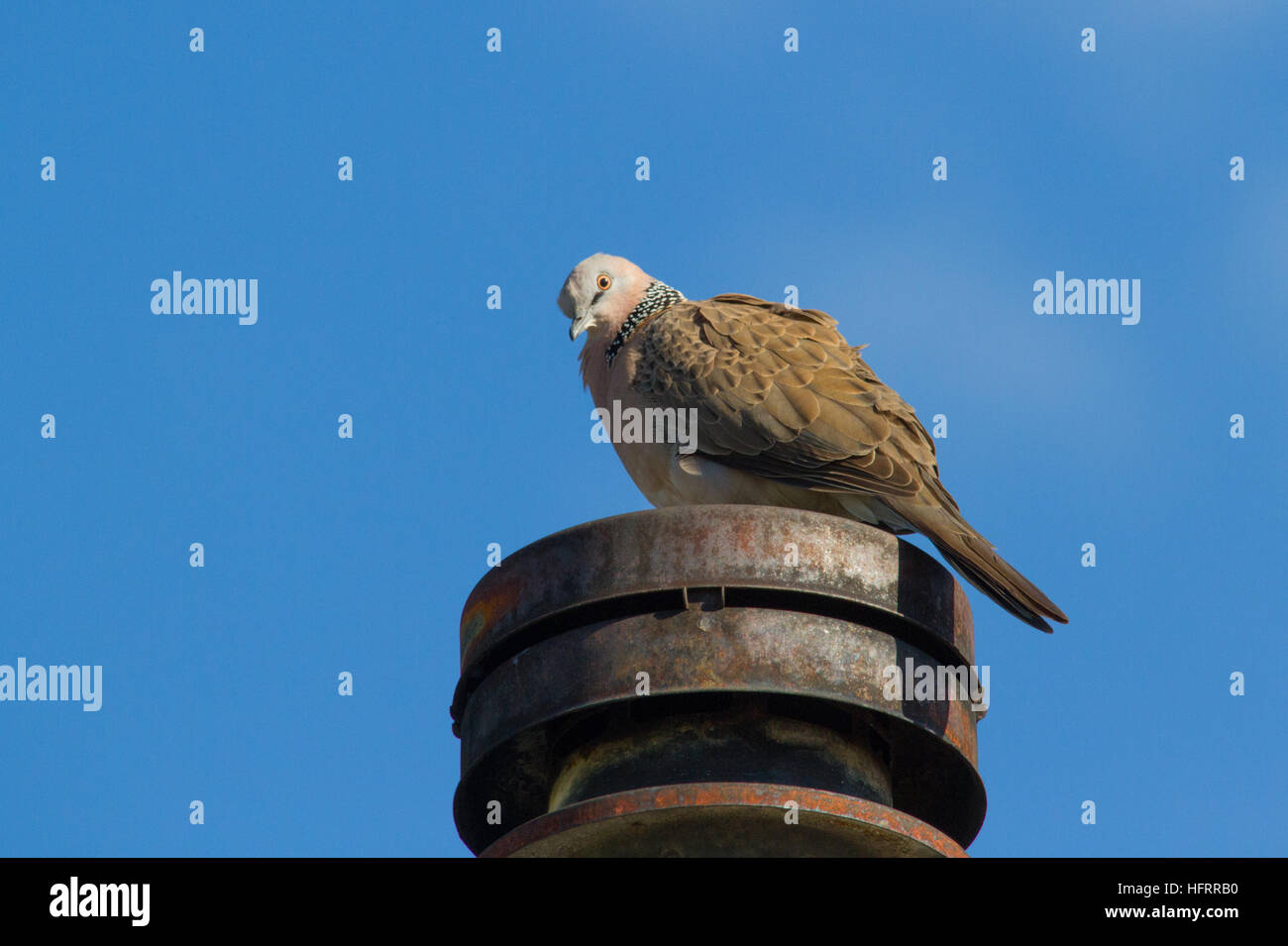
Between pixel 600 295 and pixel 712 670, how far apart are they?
4268 mm

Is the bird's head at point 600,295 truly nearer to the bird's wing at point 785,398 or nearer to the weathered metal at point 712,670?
the bird's wing at point 785,398

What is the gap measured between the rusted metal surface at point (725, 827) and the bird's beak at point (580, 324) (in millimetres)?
4283

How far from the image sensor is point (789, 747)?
20.2 feet

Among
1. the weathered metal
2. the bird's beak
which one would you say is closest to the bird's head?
the bird's beak

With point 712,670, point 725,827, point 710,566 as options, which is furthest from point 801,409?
point 725,827

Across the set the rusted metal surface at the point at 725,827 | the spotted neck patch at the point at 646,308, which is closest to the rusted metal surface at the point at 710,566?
the rusted metal surface at the point at 725,827

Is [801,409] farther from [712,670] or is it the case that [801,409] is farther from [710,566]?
[712,670]

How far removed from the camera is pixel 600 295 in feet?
32.3

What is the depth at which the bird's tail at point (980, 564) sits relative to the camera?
7.32m

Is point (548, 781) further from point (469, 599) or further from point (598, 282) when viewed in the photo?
point (598, 282)

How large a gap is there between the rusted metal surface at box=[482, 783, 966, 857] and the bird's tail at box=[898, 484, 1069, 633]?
162cm

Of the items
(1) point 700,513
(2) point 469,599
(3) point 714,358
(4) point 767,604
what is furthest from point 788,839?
(3) point 714,358

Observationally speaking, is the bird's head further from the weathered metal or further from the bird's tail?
the weathered metal

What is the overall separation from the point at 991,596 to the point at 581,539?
2.09 m
